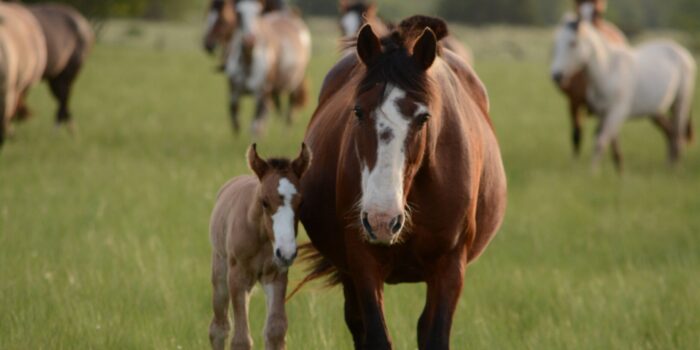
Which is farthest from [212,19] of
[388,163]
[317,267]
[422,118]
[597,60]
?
[388,163]

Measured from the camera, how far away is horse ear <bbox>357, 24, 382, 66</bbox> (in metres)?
4.85

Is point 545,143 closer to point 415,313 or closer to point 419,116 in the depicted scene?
point 415,313

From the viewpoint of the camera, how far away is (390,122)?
461cm

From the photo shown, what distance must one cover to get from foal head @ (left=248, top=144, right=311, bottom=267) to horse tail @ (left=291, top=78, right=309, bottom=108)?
47.5 feet

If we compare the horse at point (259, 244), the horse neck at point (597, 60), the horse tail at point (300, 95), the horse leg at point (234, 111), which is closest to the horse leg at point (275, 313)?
the horse at point (259, 244)

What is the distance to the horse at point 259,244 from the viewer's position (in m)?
5.30

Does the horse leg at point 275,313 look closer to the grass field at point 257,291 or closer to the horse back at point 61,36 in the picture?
the grass field at point 257,291

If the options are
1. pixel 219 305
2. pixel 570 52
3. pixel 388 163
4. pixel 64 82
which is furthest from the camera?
pixel 64 82

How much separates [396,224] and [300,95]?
15.6m

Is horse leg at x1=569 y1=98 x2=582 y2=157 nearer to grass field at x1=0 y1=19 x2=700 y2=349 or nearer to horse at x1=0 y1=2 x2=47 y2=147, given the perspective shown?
grass field at x1=0 y1=19 x2=700 y2=349

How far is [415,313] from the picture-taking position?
24.1 feet

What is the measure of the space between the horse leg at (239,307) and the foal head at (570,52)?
10.9 metres

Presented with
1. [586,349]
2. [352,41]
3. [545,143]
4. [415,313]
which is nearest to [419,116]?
[352,41]

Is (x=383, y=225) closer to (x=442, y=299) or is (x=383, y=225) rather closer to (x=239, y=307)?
(x=442, y=299)
